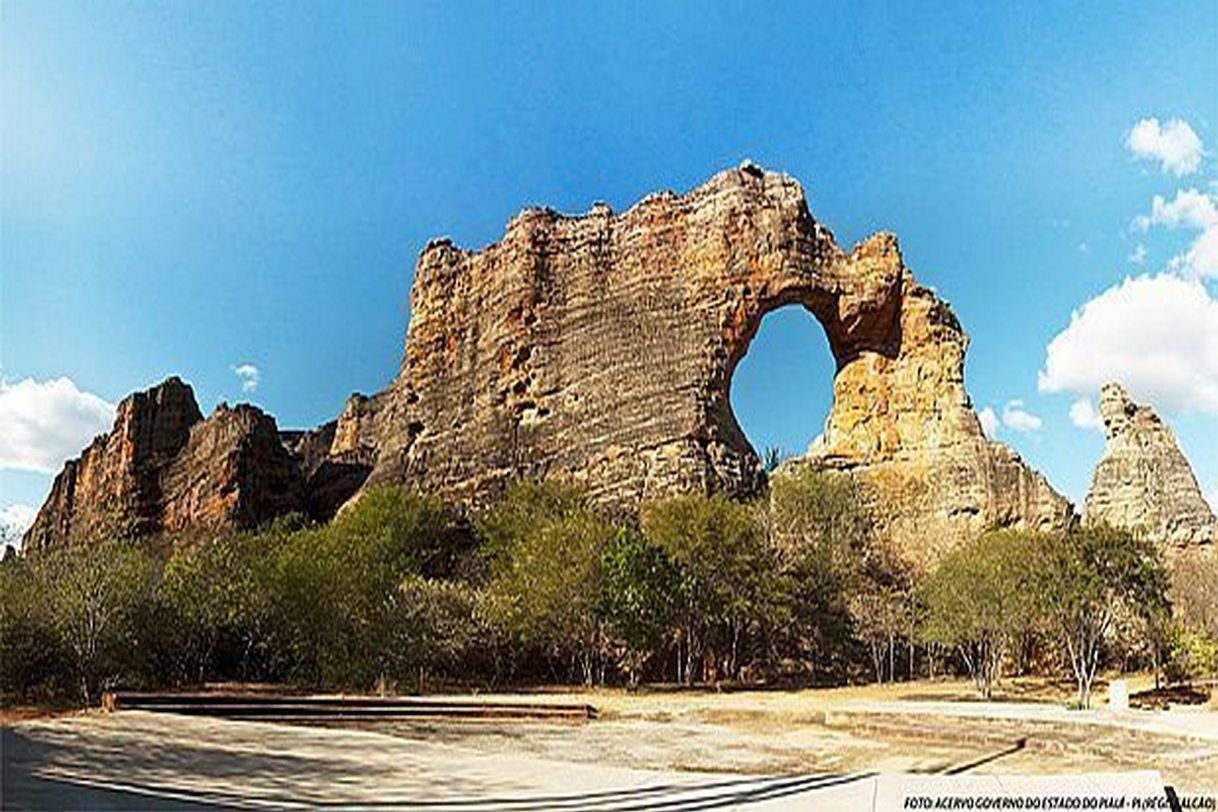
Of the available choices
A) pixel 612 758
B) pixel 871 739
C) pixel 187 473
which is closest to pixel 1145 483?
pixel 871 739

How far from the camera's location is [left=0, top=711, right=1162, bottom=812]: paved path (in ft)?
27.0

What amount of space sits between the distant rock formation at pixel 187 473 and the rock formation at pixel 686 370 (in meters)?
2.16

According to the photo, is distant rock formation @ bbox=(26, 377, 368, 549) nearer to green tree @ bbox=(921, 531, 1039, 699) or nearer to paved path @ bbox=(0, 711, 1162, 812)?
green tree @ bbox=(921, 531, 1039, 699)

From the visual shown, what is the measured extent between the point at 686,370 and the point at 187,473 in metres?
33.7

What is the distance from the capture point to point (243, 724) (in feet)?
49.9

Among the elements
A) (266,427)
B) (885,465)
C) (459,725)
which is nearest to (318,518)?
(266,427)

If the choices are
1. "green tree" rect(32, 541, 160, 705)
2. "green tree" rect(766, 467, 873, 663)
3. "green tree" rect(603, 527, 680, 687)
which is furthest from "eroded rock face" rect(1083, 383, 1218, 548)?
"green tree" rect(32, 541, 160, 705)

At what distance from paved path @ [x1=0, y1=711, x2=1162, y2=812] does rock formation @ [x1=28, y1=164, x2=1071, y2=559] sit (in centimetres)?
3731

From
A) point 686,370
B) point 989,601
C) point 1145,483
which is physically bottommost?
point 989,601

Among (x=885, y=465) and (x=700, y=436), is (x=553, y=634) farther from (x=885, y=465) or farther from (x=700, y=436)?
(x=885, y=465)

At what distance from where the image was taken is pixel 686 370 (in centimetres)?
5344

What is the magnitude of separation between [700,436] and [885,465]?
A: 10623 millimetres

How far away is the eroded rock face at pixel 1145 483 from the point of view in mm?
47031

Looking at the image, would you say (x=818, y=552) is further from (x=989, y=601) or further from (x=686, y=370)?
(x=989, y=601)
